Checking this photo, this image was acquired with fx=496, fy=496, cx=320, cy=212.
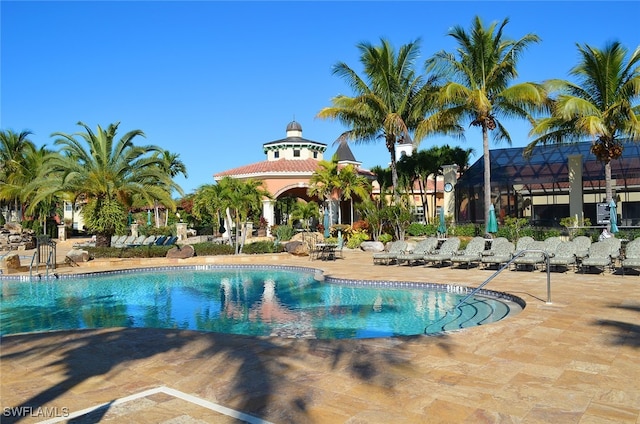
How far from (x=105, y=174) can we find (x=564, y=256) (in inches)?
672

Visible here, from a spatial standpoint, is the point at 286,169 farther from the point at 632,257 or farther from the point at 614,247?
the point at 632,257

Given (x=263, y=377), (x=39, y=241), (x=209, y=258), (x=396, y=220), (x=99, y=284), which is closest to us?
(x=263, y=377)

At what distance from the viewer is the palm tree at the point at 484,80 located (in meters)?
18.2

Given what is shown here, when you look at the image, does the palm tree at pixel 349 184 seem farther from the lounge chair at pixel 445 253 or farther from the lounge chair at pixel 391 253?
the lounge chair at pixel 445 253

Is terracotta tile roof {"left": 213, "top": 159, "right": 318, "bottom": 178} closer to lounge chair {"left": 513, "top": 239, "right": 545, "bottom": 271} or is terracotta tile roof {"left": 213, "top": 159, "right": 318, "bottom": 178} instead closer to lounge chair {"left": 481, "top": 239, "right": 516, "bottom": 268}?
lounge chair {"left": 481, "top": 239, "right": 516, "bottom": 268}

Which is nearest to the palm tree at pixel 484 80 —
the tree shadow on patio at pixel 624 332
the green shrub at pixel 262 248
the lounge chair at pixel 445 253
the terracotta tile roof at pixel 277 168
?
the lounge chair at pixel 445 253

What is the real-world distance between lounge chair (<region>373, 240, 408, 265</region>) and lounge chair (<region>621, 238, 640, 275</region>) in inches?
244

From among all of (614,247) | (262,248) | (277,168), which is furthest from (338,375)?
(277,168)

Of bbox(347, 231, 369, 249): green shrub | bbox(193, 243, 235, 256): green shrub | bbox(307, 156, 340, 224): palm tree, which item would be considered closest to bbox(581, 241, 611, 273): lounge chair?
bbox(347, 231, 369, 249): green shrub

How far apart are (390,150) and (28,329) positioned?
1659 cm

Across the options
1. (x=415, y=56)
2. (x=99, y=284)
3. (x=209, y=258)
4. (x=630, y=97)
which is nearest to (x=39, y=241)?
(x=99, y=284)

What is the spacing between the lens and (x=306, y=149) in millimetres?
39281

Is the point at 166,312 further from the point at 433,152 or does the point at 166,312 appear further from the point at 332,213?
the point at 433,152

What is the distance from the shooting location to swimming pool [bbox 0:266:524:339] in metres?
8.53
